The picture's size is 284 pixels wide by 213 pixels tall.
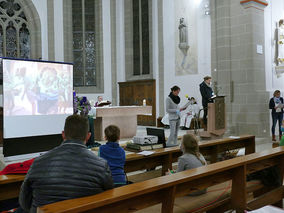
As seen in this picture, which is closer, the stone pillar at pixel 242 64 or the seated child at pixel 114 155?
the seated child at pixel 114 155

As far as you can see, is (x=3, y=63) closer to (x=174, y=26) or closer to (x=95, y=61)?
(x=174, y=26)

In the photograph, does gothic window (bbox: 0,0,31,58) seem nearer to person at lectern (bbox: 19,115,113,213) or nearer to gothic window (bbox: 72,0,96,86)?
gothic window (bbox: 72,0,96,86)

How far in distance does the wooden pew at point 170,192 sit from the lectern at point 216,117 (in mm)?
4514

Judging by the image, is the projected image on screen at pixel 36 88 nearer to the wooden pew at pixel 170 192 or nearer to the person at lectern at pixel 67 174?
the person at lectern at pixel 67 174

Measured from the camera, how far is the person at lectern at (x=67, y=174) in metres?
2.02

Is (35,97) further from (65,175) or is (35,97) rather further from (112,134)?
(65,175)

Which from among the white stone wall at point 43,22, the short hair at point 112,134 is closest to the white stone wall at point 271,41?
the short hair at point 112,134

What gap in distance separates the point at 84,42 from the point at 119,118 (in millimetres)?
6709

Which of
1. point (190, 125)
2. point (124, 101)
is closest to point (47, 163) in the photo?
point (190, 125)

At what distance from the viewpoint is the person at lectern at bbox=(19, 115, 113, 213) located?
2.02 meters

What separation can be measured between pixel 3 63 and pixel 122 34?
10.3 m

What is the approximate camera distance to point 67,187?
2.02 meters

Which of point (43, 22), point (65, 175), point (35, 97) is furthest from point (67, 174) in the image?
point (43, 22)

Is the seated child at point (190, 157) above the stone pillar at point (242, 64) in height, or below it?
below
